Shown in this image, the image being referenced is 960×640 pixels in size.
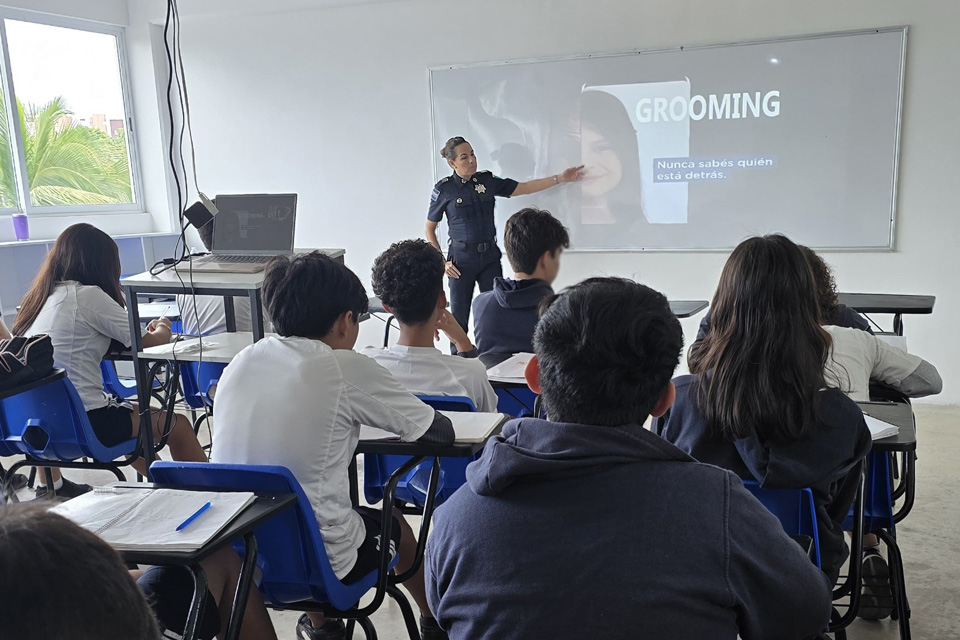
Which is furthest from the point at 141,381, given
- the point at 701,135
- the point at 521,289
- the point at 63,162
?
the point at 63,162

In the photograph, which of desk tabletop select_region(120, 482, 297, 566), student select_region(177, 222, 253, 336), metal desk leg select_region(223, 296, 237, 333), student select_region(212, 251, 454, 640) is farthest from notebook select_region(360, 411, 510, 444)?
student select_region(177, 222, 253, 336)

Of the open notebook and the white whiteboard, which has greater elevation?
the white whiteboard

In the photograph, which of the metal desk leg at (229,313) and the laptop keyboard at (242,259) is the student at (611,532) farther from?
the metal desk leg at (229,313)

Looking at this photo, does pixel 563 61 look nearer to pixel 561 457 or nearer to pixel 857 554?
pixel 857 554

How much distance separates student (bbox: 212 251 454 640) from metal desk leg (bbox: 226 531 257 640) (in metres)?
0.25

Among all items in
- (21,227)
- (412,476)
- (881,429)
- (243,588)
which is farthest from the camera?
(21,227)

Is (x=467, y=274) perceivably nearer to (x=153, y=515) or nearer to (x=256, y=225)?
(x=256, y=225)

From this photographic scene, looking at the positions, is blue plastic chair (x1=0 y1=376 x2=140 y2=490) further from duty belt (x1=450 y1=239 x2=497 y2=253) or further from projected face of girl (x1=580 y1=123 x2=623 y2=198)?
projected face of girl (x1=580 y1=123 x2=623 y2=198)

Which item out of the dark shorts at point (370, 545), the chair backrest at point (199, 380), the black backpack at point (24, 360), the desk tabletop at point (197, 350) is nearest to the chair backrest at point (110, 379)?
the chair backrest at point (199, 380)

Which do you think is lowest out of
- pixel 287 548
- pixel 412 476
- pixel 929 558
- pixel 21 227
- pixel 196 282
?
pixel 929 558

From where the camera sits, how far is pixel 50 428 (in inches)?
106

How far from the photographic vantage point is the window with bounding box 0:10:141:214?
17.6 feet

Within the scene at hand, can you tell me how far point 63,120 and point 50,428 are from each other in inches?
153

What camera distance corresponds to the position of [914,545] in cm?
279
